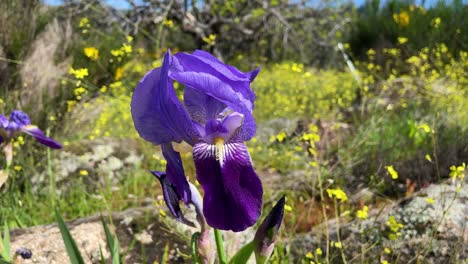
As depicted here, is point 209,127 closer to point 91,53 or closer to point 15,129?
point 15,129

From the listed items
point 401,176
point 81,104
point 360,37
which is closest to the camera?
point 401,176

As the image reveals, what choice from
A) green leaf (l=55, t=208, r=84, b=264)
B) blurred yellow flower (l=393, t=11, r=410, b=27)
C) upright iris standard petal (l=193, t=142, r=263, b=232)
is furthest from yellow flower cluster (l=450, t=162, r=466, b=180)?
blurred yellow flower (l=393, t=11, r=410, b=27)

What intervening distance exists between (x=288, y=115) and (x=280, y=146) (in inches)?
78.7

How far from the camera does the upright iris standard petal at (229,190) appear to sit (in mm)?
869

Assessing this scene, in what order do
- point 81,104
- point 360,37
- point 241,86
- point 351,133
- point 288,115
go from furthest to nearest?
1. point 360,37
2. point 288,115
3. point 351,133
4. point 81,104
5. point 241,86

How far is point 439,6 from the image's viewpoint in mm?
8477

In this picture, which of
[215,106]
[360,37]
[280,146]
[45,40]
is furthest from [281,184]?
[360,37]

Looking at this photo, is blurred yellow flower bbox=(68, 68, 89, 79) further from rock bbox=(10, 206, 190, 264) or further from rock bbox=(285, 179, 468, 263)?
rock bbox=(285, 179, 468, 263)

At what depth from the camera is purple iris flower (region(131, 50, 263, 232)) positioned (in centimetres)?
88

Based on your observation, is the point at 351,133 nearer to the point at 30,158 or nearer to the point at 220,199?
the point at 30,158

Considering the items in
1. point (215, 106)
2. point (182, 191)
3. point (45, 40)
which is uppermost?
point (45, 40)

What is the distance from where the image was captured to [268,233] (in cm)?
100

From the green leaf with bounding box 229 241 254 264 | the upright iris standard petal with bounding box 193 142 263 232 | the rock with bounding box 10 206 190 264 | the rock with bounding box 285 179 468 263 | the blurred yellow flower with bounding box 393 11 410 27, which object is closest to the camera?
the upright iris standard petal with bounding box 193 142 263 232

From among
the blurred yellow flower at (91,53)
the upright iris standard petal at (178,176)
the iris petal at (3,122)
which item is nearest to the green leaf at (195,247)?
the upright iris standard petal at (178,176)
